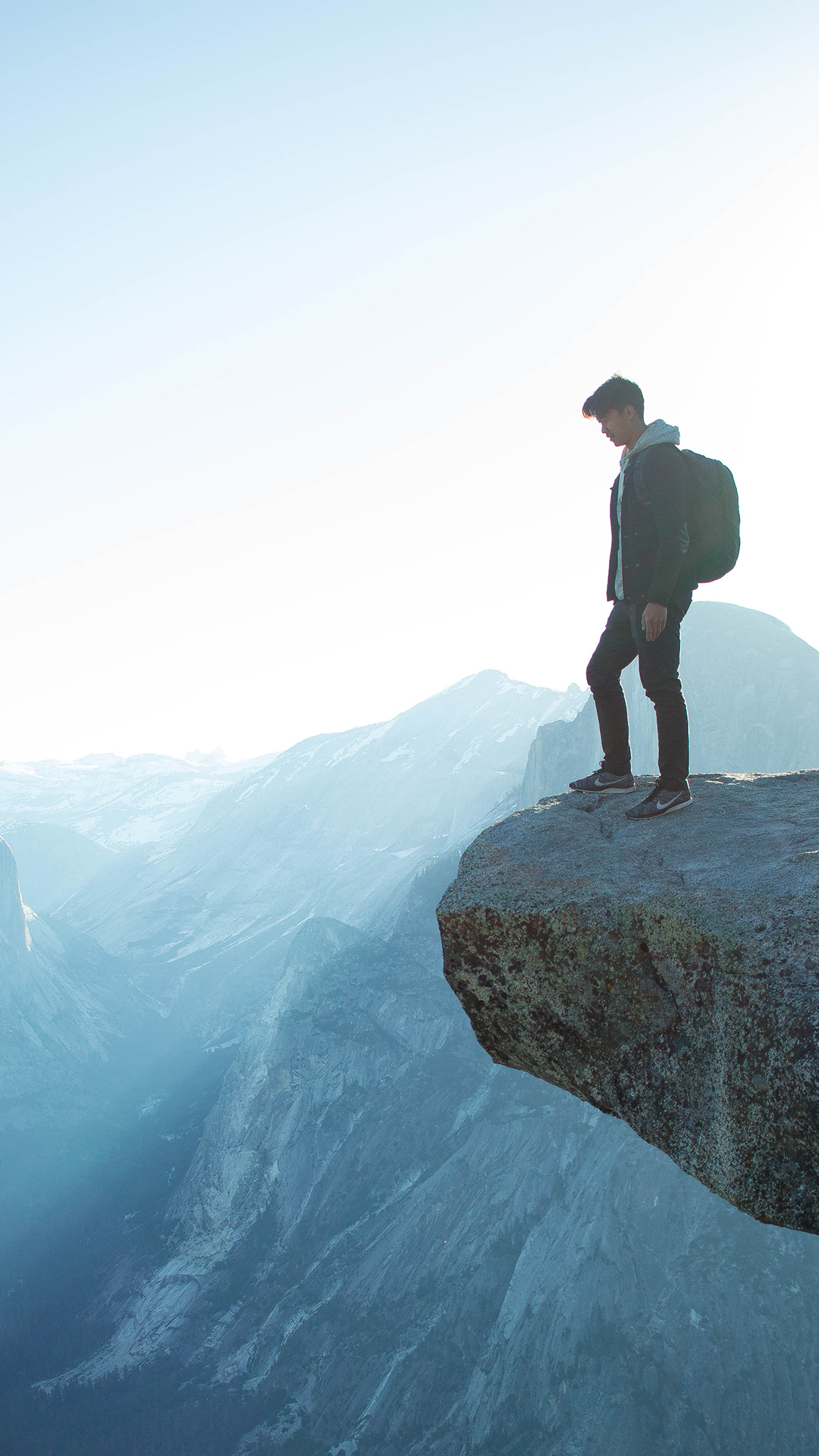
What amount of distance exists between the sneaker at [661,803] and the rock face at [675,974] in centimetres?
9

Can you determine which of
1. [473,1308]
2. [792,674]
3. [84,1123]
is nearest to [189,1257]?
[473,1308]

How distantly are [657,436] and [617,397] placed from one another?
0.53 m

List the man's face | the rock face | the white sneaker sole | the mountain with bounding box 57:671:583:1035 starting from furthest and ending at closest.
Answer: the mountain with bounding box 57:671:583:1035 < the white sneaker sole < the man's face < the rock face

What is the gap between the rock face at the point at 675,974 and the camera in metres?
2.85

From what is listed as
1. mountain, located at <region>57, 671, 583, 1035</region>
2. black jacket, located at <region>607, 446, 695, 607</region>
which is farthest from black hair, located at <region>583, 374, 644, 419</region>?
mountain, located at <region>57, 671, 583, 1035</region>

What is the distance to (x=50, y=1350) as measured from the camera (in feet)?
194

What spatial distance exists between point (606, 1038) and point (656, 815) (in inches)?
70.7

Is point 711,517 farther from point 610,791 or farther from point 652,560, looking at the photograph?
point 610,791

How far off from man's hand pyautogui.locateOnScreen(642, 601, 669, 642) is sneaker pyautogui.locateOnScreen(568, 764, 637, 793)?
1.43 m

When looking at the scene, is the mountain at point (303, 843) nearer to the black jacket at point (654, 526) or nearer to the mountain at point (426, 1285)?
the mountain at point (426, 1285)

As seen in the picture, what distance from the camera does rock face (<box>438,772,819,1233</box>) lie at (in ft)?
9.36

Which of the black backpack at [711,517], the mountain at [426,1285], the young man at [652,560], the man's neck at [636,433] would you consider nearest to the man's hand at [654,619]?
the young man at [652,560]

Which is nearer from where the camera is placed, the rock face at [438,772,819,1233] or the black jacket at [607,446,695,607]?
the rock face at [438,772,819,1233]

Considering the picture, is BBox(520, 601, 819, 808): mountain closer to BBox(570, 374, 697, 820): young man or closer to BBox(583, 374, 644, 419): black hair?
BBox(570, 374, 697, 820): young man
